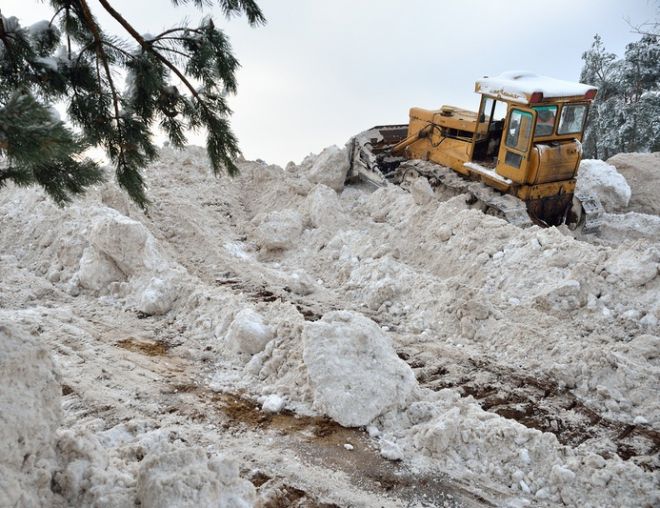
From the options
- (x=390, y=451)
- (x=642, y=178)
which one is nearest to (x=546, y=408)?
(x=390, y=451)

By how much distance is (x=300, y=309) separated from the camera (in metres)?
6.83

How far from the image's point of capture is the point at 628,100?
2008 centimetres

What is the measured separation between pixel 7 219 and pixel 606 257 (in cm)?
819

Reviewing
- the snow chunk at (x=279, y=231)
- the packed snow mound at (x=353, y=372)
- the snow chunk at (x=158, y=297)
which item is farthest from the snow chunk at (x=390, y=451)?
the snow chunk at (x=279, y=231)

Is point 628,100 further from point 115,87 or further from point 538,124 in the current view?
point 115,87

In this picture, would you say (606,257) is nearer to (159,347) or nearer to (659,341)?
(659,341)

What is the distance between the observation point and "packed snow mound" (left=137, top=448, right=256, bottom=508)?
111 inches

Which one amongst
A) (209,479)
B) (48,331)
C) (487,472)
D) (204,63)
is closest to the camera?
(209,479)

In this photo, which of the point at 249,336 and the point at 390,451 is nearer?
the point at 390,451

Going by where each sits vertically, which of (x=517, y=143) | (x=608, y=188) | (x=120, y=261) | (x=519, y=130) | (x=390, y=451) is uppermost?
(x=519, y=130)

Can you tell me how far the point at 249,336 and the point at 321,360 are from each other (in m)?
1.07

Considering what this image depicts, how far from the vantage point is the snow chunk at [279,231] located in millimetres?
9047

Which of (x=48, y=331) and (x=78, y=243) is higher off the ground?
(x=78, y=243)

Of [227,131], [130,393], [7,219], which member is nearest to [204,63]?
[227,131]
